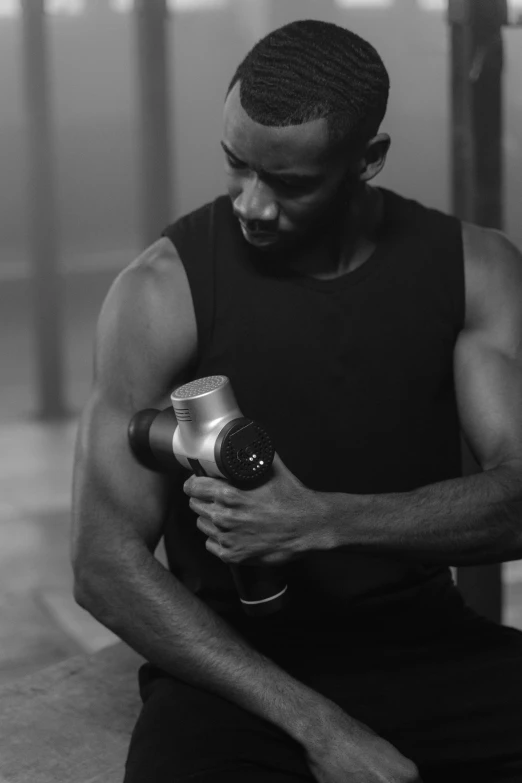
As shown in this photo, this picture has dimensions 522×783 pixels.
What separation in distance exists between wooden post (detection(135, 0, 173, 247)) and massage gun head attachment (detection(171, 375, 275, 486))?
130 inches

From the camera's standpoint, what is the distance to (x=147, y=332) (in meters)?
1.35

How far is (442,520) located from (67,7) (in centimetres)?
441

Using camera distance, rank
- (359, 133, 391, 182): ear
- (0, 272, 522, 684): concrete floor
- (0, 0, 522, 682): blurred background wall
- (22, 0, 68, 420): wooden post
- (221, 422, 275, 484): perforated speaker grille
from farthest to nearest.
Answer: (22, 0, 68, 420): wooden post < (0, 0, 522, 682): blurred background wall < (0, 272, 522, 684): concrete floor < (359, 133, 391, 182): ear < (221, 422, 275, 484): perforated speaker grille

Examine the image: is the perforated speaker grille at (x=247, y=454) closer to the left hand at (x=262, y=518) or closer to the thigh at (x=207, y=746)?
the left hand at (x=262, y=518)

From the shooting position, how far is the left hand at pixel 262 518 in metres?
1.20

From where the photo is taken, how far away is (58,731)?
1479 millimetres

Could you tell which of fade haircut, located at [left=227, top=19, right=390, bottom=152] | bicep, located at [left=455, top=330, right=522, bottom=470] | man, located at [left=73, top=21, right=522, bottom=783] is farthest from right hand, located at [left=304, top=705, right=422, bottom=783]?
fade haircut, located at [left=227, top=19, right=390, bottom=152]

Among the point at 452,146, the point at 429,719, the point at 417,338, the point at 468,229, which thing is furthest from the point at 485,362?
the point at 452,146

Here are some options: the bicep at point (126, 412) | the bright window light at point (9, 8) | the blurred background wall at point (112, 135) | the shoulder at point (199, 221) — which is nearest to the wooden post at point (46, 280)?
the blurred background wall at point (112, 135)

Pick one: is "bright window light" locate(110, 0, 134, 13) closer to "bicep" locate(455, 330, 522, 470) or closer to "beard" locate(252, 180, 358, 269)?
"beard" locate(252, 180, 358, 269)

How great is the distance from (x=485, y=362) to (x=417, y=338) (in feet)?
0.31

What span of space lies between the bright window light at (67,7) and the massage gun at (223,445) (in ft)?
13.7

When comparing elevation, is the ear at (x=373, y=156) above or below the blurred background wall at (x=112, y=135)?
above

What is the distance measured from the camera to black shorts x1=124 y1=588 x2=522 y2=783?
125 cm
